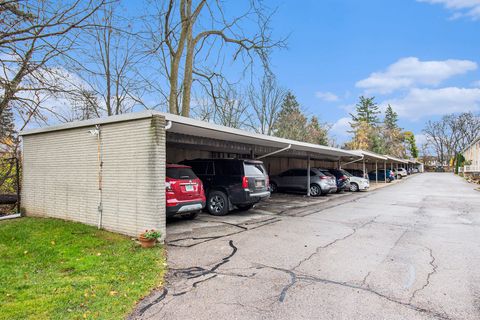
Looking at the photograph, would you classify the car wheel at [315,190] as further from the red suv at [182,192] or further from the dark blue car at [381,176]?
the dark blue car at [381,176]

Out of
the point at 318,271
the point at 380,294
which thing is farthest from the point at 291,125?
the point at 380,294

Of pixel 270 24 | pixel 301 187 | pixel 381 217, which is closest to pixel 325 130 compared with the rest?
pixel 301 187

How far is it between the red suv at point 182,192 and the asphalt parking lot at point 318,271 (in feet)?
1.72

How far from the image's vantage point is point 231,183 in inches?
378

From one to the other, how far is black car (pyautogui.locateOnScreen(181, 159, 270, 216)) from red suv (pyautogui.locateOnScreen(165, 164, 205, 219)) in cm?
149

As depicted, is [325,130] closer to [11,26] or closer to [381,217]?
[381,217]

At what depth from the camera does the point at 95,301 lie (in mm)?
3455

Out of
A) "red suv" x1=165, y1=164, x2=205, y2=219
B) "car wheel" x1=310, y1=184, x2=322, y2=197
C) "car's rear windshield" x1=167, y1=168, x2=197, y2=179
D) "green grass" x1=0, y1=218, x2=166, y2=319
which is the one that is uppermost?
"car's rear windshield" x1=167, y1=168, x2=197, y2=179

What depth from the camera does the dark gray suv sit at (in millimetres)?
16500

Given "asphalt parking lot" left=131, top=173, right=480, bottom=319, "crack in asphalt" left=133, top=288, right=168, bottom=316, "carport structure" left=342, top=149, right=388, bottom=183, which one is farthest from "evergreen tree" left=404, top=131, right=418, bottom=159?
"crack in asphalt" left=133, top=288, right=168, bottom=316

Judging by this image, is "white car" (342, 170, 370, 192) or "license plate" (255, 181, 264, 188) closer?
"license plate" (255, 181, 264, 188)

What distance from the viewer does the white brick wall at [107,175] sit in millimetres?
6129

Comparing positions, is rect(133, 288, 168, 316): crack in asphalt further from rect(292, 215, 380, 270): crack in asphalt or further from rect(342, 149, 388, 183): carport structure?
rect(342, 149, 388, 183): carport structure

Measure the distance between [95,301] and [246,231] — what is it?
4.36 meters
